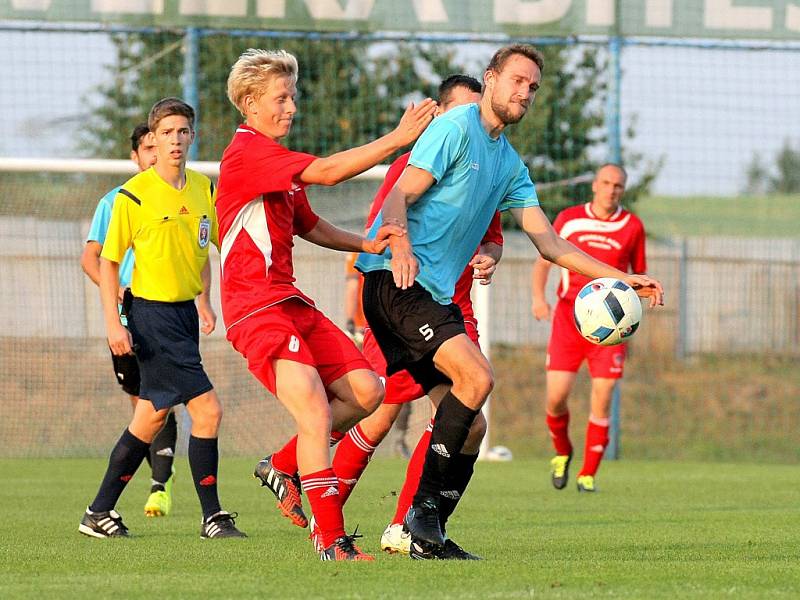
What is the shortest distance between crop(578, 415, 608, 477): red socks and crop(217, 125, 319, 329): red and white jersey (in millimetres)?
4991

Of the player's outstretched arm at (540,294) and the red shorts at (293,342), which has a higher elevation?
the red shorts at (293,342)

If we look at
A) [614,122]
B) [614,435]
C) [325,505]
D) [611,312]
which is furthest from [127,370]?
[614,122]

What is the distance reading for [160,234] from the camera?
711 centimetres

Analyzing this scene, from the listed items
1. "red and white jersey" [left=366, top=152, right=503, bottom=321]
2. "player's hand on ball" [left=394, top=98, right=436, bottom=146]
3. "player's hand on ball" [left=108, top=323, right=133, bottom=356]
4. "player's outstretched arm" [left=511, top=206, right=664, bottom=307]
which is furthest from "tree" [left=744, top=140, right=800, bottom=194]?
"player's hand on ball" [left=394, top=98, right=436, bottom=146]

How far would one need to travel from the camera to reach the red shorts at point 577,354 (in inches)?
405

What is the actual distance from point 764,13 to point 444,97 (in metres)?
8.16

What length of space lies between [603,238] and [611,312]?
3.96 metres

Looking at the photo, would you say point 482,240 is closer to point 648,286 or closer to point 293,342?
point 648,286

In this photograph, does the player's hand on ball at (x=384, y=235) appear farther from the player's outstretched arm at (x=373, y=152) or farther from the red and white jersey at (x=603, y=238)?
the red and white jersey at (x=603, y=238)

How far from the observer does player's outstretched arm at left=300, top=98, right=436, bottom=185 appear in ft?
16.4

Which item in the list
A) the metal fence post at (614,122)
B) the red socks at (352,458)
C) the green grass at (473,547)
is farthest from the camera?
the metal fence post at (614,122)

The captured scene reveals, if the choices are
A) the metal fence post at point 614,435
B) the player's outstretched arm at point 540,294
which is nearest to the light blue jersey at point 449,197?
the player's outstretched arm at point 540,294

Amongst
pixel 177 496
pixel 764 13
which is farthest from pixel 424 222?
pixel 764 13

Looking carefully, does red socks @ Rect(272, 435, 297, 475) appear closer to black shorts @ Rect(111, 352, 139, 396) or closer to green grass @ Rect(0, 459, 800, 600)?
green grass @ Rect(0, 459, 800, 600)
